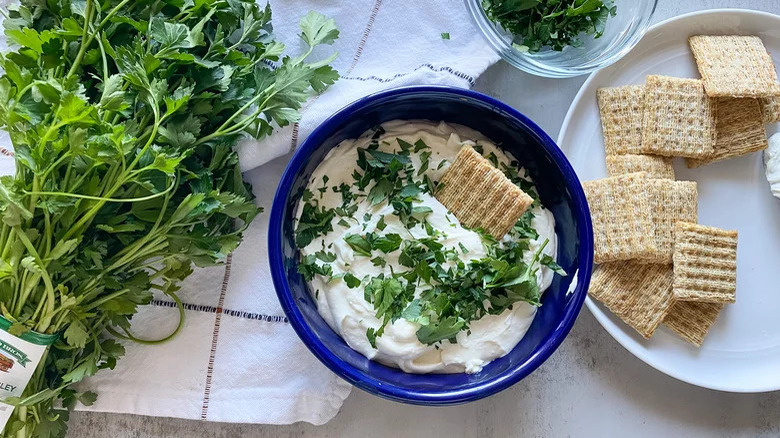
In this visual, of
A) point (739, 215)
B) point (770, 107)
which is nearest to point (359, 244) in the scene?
point (739, 215)

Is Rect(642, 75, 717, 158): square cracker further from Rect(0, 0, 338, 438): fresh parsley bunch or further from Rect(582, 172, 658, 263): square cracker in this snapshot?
Rect(0, 0, 338, 438): fresh parsley bunch

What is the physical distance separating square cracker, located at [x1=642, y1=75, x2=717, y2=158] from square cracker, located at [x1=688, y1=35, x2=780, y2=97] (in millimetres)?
43

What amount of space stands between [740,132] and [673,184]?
21cm

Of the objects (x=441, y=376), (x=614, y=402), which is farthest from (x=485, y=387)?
(x=614, y=402)

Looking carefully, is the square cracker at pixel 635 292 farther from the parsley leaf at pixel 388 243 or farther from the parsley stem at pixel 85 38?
the parsley stem at pixel 85 38

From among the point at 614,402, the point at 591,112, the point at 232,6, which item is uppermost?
the point at 232,6

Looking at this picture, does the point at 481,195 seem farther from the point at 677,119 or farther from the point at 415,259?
the point at 677,119

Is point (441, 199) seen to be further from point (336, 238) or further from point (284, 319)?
point (284, 319)

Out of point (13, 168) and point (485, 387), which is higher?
point (13, 168)

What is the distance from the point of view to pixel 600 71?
1619 mm

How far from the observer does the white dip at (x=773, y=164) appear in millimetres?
1607

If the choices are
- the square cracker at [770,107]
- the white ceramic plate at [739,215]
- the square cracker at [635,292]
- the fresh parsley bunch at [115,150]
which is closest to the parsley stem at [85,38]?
the fresh parsley bunch at [115,150]

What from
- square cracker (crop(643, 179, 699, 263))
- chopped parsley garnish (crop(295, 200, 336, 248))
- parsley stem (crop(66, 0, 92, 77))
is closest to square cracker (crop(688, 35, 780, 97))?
square cracker (crop(643, 179, 699, 263))

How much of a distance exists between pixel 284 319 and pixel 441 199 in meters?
0.46
